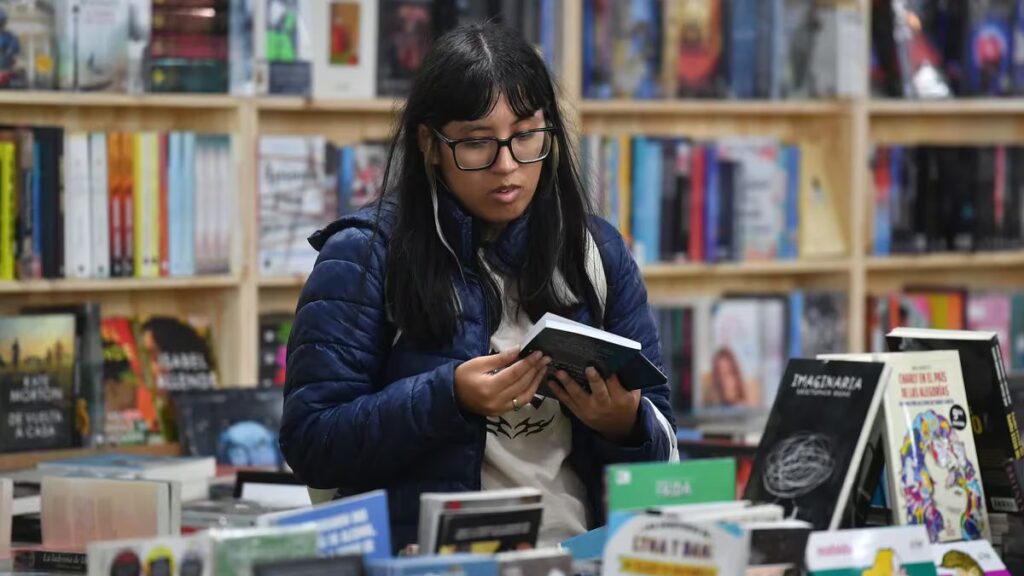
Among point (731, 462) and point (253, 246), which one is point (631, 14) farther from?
point (731, 462)

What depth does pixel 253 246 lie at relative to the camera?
4.17m

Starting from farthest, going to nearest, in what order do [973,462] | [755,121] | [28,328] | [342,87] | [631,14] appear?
[755,121]
[631,14]
[342,87]
[28,328]
[973,462]

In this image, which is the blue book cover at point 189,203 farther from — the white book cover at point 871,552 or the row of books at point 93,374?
the white book cover at point 871,552

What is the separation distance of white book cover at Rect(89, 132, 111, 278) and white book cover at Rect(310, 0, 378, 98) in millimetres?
595

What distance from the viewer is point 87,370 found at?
4027 mm

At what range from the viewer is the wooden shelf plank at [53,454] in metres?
3.88

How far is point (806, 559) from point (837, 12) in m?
3.21

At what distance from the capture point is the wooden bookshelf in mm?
4125

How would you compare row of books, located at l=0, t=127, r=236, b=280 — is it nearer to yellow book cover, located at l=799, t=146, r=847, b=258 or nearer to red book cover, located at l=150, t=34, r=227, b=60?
red book cover, located at l=150, t=34, r=227, b=60

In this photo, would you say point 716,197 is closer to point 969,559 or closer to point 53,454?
point 53,454

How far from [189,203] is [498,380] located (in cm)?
209

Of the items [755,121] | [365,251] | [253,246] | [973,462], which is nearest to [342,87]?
[253,246]

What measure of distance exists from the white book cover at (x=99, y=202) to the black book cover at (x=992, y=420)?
2.32 metres

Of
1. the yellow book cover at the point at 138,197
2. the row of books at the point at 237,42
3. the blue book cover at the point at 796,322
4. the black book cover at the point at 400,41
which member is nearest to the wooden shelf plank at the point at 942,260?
the blue book cover at the point at 796,322
